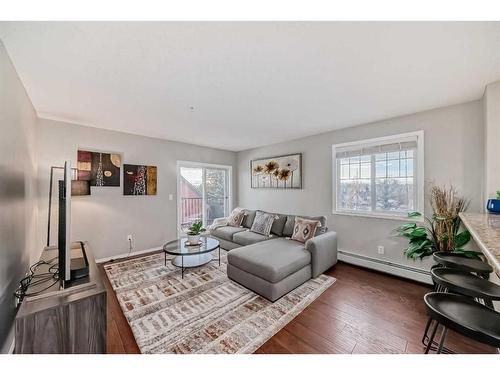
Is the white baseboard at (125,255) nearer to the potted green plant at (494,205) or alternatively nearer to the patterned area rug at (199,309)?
the patterned area rug at (199,309)

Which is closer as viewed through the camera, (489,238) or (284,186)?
(489,238)

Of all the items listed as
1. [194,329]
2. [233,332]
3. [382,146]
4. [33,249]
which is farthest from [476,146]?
[33,249]

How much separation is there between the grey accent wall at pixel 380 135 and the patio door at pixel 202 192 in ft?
4.19

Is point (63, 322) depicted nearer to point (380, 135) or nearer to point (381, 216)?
point (381, 216)

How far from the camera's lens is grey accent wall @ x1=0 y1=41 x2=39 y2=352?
147cm

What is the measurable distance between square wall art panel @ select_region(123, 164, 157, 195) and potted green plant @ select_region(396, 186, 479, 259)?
440 cm

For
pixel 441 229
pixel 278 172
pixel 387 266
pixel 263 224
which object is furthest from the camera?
pixel 278 172

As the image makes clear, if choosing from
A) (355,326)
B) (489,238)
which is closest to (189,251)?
(355,326)

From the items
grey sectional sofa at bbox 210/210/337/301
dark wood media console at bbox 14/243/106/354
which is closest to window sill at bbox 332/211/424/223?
grey sectional sofa at bbox 210/210/337/301

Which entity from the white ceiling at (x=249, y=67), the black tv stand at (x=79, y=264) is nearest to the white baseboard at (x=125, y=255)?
the black tv stand at (x=79, y=264)

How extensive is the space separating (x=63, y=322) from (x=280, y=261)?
6.29ft

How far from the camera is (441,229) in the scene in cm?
230

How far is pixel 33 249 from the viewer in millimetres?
2693
